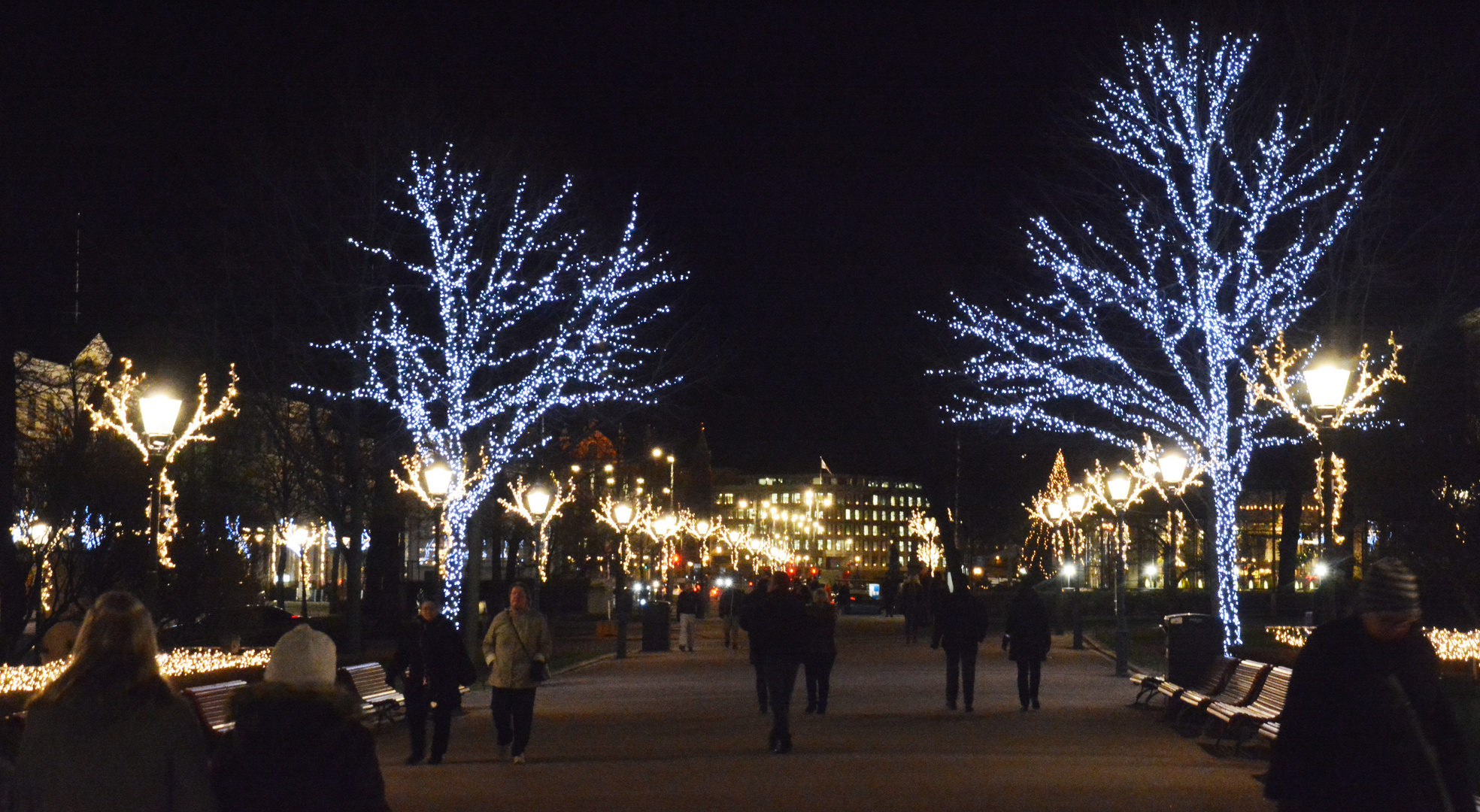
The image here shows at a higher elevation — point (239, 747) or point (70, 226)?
point (70, 226)

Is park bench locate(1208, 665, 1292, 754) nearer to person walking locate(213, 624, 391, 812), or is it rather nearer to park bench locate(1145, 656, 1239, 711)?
park bench locate(1145, 656, 1239, 711)

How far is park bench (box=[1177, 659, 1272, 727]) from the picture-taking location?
49.8 feet

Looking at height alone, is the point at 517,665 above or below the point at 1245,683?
above

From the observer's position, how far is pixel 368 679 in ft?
60.3

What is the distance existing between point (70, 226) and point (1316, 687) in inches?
788

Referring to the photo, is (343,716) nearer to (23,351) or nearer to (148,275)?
(23,351)

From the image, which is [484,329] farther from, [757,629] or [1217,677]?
[1217,677]

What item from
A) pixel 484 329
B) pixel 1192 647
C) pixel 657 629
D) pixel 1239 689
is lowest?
pixel 657 629

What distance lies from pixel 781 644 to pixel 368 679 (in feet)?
16.8

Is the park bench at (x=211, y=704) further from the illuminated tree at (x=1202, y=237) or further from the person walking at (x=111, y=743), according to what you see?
the illuminated tree at (x=1202, y=237)

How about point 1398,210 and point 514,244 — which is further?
point 514,244

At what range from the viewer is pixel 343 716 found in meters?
4.79

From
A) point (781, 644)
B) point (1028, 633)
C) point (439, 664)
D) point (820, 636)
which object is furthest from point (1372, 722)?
point (820, 636)

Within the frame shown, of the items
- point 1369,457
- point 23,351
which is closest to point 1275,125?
point 1369,457
